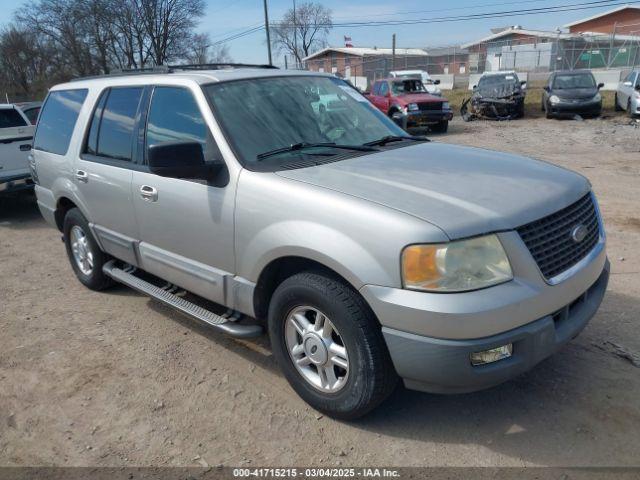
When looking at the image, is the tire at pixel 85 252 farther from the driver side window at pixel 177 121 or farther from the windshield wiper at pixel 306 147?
the windshield wiper at pixel 306 147

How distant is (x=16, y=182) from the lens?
29.1ft

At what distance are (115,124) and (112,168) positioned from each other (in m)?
0.38

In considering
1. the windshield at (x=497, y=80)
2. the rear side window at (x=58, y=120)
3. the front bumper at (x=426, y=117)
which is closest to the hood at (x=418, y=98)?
the front bumper at (x=426, y=117)

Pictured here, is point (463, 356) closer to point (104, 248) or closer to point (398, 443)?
point (398, 443)

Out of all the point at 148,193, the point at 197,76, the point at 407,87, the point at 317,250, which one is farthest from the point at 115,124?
the point at 407,87

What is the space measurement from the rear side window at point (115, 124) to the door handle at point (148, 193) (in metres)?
0.38

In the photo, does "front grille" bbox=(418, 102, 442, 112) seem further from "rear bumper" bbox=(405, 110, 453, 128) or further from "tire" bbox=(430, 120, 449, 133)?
"tire" bbox=(430, 120, 449, 133)

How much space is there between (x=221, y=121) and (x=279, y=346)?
4.77ft

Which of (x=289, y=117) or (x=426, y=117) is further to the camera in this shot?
(x=426, y=117)

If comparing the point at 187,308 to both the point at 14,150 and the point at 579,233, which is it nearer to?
the point at 579,233

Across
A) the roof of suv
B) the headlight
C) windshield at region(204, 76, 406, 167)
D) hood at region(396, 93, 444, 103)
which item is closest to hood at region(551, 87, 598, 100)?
hood at region(396, 93, 444, 103)

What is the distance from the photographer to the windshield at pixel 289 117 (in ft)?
11.2

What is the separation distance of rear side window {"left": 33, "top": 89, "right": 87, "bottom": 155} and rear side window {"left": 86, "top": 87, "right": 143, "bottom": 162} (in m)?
0.42

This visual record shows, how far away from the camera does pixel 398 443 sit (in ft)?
9.50
